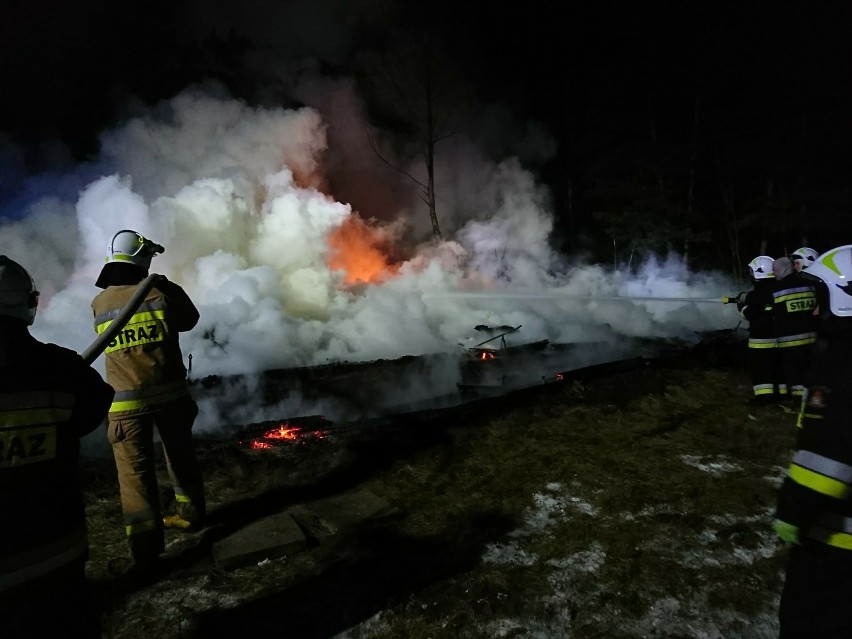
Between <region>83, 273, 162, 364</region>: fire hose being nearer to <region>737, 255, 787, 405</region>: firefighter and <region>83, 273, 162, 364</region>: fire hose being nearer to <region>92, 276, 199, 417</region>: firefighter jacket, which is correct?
<region>92, 276, 199, 417</region>: firefighter jacket

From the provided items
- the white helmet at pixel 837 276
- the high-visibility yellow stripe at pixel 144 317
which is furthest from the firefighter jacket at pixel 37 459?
the white helmet at pixel 837 276

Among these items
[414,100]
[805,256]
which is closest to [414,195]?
[414,100]

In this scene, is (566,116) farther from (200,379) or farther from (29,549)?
(29,549)

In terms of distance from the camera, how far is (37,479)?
181cm

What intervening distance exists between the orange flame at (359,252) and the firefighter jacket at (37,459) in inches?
487

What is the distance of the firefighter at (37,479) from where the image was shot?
1.73 meters

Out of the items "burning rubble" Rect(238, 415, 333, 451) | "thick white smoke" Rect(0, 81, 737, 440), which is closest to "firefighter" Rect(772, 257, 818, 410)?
"burning rubble" Rect(238, 415, 333, 451)

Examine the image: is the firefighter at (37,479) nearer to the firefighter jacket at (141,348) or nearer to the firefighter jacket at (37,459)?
the firefighter jacket at (37,459)

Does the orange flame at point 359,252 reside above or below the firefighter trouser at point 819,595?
above


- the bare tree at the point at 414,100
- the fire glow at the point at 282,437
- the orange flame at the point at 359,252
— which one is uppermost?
the bare tree at the point at 414,100

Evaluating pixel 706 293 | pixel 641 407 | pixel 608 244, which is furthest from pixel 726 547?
pixel 608 244

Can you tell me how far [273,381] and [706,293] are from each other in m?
15.9

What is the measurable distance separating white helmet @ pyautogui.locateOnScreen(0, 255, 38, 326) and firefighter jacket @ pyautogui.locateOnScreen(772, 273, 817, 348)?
6.76m

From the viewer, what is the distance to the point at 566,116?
22078 millimetres
